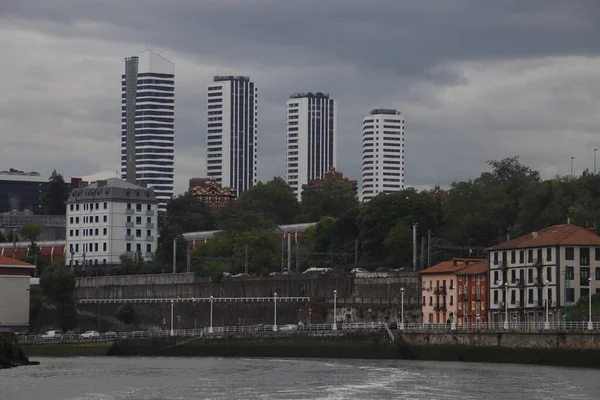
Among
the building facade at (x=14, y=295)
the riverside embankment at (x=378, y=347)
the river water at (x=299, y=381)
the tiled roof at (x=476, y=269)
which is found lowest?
the river water at (x=299, y=381)

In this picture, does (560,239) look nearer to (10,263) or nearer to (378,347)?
(378,347)

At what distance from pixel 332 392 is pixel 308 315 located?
207 feet

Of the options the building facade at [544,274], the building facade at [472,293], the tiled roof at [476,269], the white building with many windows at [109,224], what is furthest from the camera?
the white building with many windows at [109,224]

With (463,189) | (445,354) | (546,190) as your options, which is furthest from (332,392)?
(463,189)

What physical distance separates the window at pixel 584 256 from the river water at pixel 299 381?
1811 centimetres

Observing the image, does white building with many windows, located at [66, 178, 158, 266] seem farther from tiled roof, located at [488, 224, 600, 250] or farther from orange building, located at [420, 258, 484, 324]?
tiled roof, located at [488, 224, 600, 250]

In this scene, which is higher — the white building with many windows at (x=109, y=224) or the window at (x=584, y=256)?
the white building with many windows at (x=109, y=224)

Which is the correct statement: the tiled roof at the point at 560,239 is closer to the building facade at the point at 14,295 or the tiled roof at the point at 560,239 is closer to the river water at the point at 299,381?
the river water at the point at 299,381

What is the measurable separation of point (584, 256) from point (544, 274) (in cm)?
299

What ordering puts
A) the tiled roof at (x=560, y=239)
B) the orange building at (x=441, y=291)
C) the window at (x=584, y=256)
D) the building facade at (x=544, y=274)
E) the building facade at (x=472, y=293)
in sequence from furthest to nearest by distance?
the orange building at (x=441, y=291) < the building facade at (x=472, y=293) < the window at (x=584, y=256) < the tiled roof at (x=560, y=239) < the building facade at (x=544, y=274)

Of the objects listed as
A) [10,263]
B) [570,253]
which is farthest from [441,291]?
[10,263]

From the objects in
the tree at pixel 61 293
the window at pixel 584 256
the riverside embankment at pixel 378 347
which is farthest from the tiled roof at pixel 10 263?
the window at pixel 584 256

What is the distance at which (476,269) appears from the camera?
12588cm

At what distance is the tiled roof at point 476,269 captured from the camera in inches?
4916
